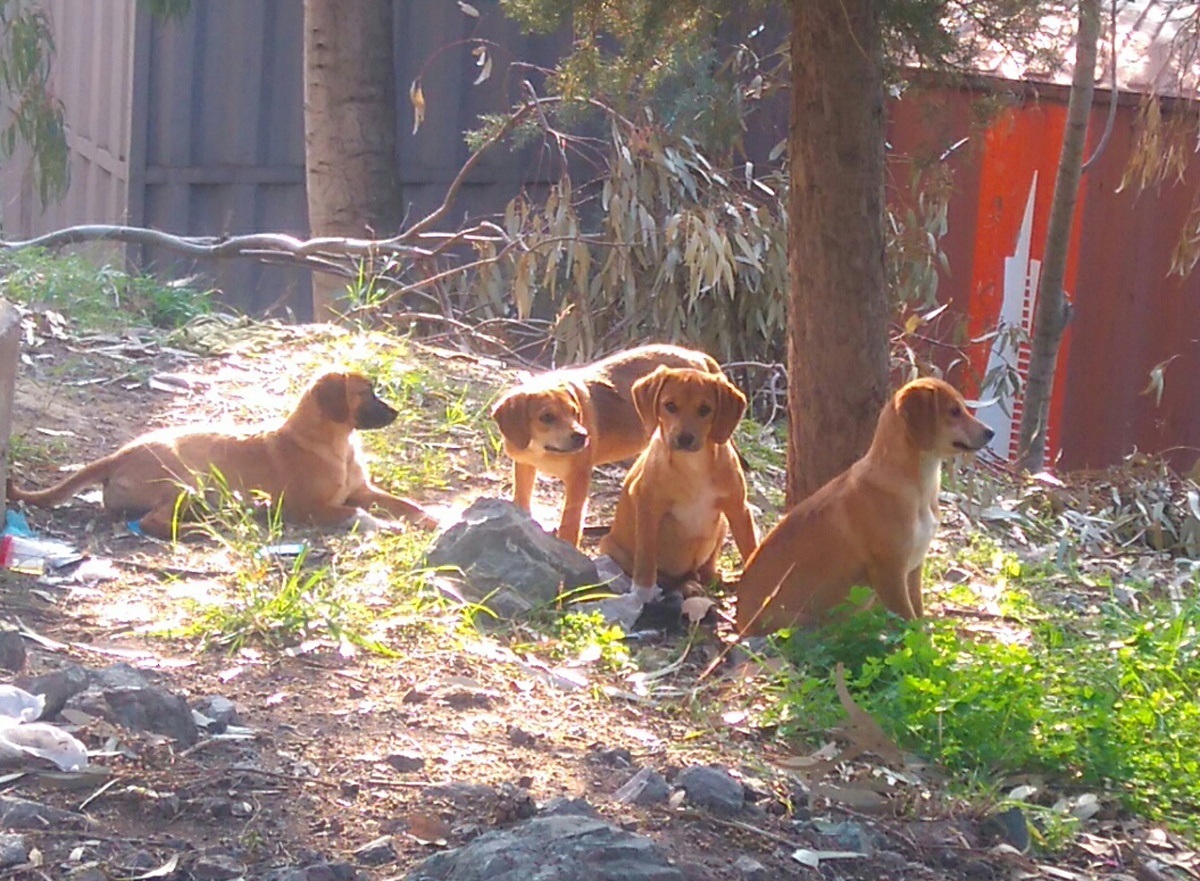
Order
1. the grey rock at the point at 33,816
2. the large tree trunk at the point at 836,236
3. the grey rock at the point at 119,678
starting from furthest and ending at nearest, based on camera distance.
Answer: the large tree trunk at the point at 836,236
the grey rock at the point at 119,678
the grey rock at the point at 33,816

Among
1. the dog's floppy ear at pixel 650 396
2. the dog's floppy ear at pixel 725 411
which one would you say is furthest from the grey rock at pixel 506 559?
the dog's floppy ear at pixel 725 411

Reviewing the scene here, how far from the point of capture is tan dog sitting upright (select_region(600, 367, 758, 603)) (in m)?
5.66

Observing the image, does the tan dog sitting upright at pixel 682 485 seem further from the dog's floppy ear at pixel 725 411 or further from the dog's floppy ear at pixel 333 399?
the dog's floppy ear at pixel 333 399

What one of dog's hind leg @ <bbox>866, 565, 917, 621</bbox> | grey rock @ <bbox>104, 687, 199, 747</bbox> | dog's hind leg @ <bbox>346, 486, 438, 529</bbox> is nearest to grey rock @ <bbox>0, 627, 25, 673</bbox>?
grey rock @ <bbox>104, 687, 199, 747</bbox>

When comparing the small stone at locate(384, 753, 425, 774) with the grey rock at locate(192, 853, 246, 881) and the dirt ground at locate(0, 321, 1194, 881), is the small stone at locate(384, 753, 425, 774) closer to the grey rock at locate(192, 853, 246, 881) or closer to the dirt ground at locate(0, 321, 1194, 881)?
the dirt ground at locate(0, 321, 1194, 881)

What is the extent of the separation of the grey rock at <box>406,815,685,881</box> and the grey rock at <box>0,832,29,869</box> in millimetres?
768

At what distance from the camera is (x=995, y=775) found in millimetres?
4277

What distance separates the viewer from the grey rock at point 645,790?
3701mm

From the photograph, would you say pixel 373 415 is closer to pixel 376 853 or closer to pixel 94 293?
pixel 376 853

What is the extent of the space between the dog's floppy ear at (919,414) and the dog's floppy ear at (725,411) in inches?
26.0

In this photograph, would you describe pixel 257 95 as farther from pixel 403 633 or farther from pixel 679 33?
pixel 403 633

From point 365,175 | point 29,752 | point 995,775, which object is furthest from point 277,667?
point 365,175

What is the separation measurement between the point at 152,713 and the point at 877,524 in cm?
261

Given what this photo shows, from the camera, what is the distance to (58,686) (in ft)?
12.5
